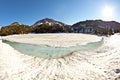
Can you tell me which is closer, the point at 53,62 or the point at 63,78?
the point at 63,78

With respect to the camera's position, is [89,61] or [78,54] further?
[78,54]

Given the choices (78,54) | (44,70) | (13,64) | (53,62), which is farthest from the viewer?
(78,54)

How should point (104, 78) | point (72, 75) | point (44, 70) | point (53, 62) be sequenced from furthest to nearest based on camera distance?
point (53, 62), point (44, 70), point (72, 75), point (104, 78)

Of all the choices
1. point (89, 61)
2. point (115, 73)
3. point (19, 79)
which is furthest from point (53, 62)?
point (115, 73)

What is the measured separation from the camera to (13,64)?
58.9 feet

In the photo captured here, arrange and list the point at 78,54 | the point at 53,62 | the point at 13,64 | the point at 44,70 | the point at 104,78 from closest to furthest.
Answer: the point at 104,78 → the point at 44,70 → the point at 13,64 → the point at 53,62 → the point at 78,54

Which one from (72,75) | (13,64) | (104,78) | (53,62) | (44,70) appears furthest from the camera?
(53,62)

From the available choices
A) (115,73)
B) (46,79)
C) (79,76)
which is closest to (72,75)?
(79,76)

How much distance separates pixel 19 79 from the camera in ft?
47.1

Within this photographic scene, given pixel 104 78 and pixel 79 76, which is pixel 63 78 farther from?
pixel 104 78

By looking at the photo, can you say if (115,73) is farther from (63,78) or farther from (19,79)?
(19,79)

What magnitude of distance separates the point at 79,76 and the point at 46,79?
113 inches

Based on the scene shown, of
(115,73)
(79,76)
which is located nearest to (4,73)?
(79,76)

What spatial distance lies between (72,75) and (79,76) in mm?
654
